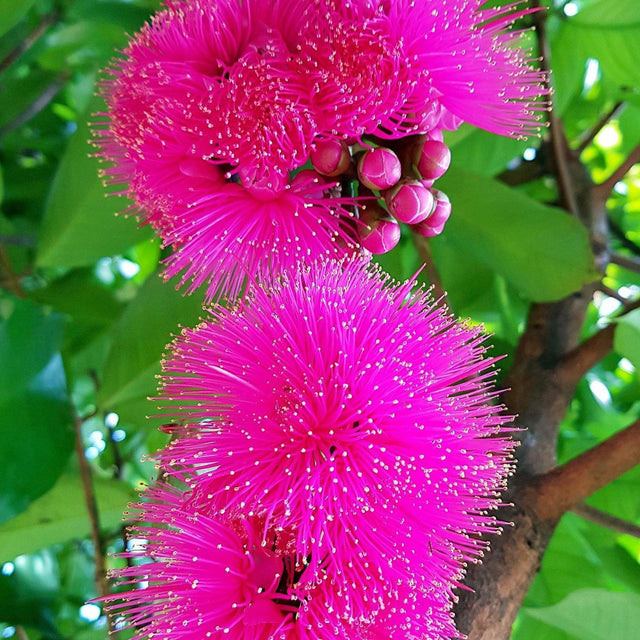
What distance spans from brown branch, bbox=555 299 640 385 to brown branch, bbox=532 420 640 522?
12 centimetres

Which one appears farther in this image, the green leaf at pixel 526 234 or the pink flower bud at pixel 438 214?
the green leaf at pixel 526 234

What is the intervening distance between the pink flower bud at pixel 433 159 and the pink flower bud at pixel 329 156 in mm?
57

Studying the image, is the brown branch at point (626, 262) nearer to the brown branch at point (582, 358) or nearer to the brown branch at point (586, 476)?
the brown branch at point (582, 358)

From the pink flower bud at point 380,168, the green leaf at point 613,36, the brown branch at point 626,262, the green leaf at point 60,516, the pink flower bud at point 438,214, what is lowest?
the green leaf at point 60,516

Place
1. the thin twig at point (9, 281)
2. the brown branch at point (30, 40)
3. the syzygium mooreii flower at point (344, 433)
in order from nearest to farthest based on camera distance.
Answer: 1. the syzygium mooreii flower at point (344, 433)
2. the thin twig at point (9, 281)
3. the brown branch at point (30, 40)

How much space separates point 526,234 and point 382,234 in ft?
0.94

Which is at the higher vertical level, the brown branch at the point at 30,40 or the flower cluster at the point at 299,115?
the flower cluster at the point at 299,115

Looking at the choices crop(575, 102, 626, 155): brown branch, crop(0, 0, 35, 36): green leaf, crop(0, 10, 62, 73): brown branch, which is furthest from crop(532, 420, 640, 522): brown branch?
crop(0, 10, 62, 73): brown branch

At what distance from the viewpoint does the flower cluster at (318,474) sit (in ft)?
1.57

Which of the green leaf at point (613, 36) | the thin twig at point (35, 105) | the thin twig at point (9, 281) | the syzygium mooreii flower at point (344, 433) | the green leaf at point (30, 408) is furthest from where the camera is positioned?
the thin twig at point (35, 105)

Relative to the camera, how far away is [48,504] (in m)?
0.82

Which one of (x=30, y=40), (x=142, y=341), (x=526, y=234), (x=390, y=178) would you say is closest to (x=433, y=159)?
(x=390, y=178)

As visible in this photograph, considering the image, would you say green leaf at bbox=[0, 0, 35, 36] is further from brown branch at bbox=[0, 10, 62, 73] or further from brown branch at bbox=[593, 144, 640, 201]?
brown branch at bbox=[593, 144, 640, 201]

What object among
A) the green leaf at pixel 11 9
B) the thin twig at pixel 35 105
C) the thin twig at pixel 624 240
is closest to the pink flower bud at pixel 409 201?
the green leaf at pixel 11 9
